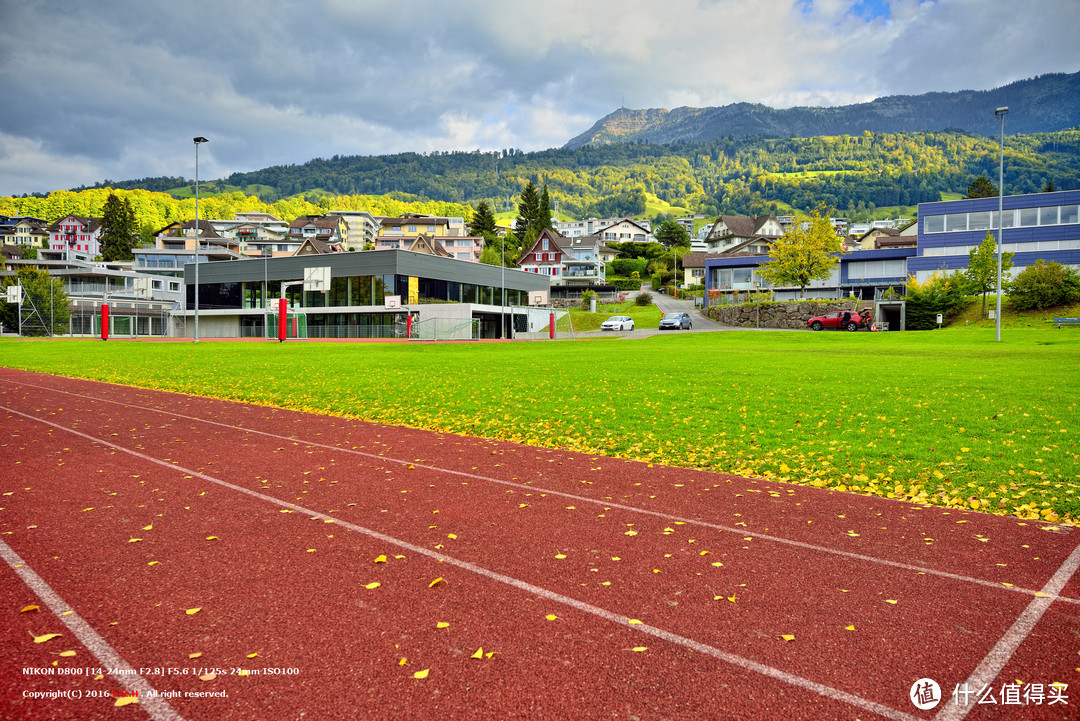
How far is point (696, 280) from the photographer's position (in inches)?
4198

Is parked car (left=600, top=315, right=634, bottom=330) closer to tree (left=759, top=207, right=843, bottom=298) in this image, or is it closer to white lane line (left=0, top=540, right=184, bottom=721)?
tree (left=759, top=207, right=843, bottom=298)

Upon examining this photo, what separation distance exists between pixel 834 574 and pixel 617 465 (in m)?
4.44

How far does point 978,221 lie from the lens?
61562 mm

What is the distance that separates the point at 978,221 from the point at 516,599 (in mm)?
73807

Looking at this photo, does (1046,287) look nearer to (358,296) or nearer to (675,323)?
(675,323)

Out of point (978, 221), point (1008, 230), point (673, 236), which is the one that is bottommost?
point (1008, 230)

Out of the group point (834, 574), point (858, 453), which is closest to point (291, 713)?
point (834, 574)

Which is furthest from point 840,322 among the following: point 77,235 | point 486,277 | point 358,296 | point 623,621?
point 77,235

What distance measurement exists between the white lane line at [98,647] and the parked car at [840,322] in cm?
5469

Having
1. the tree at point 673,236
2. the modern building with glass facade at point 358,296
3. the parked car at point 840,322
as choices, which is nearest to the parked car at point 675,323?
the parked car at point 840,322

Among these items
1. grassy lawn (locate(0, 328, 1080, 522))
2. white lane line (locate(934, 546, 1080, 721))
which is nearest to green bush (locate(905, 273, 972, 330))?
grassy lawn (locate(0, 328, 1080, 522))

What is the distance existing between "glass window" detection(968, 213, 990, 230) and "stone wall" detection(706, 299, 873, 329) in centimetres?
1358

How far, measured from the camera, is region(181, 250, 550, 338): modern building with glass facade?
62.1 metres

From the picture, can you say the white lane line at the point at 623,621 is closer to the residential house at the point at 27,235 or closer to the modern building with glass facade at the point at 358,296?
the modern building with glass facade at the point at 358,296
